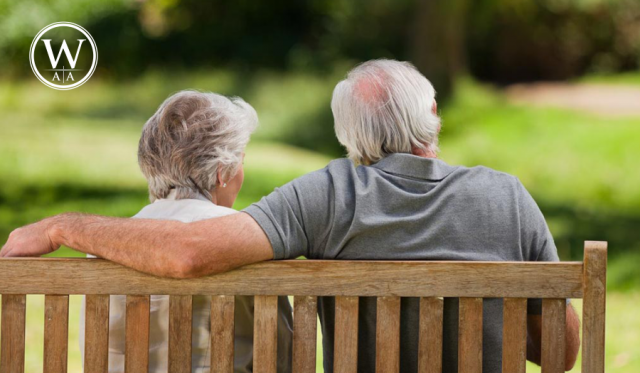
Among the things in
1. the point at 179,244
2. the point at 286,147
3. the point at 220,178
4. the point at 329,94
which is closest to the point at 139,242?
the point at 179,244

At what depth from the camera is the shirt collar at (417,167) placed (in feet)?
7.55

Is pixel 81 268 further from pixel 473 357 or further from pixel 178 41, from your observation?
pixel 178 41

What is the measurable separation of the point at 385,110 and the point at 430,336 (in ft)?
1.98

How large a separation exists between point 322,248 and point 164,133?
532 millimetres

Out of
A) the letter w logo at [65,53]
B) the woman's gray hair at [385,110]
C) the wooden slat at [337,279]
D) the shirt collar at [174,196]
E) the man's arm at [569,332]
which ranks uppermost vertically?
the letter w logo at [65,53]

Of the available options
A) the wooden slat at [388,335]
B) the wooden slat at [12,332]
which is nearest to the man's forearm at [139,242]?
the wooden slat at [12,332]

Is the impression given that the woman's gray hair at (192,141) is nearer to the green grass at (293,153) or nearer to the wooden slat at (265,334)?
the wooden slat at (265,334)

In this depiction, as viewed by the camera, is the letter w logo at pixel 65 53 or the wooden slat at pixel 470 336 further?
the letter w logo at pixel 65 53

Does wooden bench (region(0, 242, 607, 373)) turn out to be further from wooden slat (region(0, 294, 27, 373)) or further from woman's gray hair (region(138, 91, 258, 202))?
woman's gray hair (region(138, 91, 258, 202))

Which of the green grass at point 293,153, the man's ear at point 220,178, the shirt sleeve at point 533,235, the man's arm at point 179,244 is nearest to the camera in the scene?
the man's arm at point 179,244

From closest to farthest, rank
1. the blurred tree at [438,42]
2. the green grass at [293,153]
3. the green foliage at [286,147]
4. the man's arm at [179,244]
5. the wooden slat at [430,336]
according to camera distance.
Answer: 1. the man's arm at [179,244]
2. the wooden slat at [430,336]
3. the green grass at [293,153]
4. the green foliage at [286,147]
5. the blurred tree at [438,42]

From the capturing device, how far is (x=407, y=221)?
2.25 metres

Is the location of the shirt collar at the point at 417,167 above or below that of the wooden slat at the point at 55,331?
above

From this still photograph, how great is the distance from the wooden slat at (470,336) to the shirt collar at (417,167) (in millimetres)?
330
